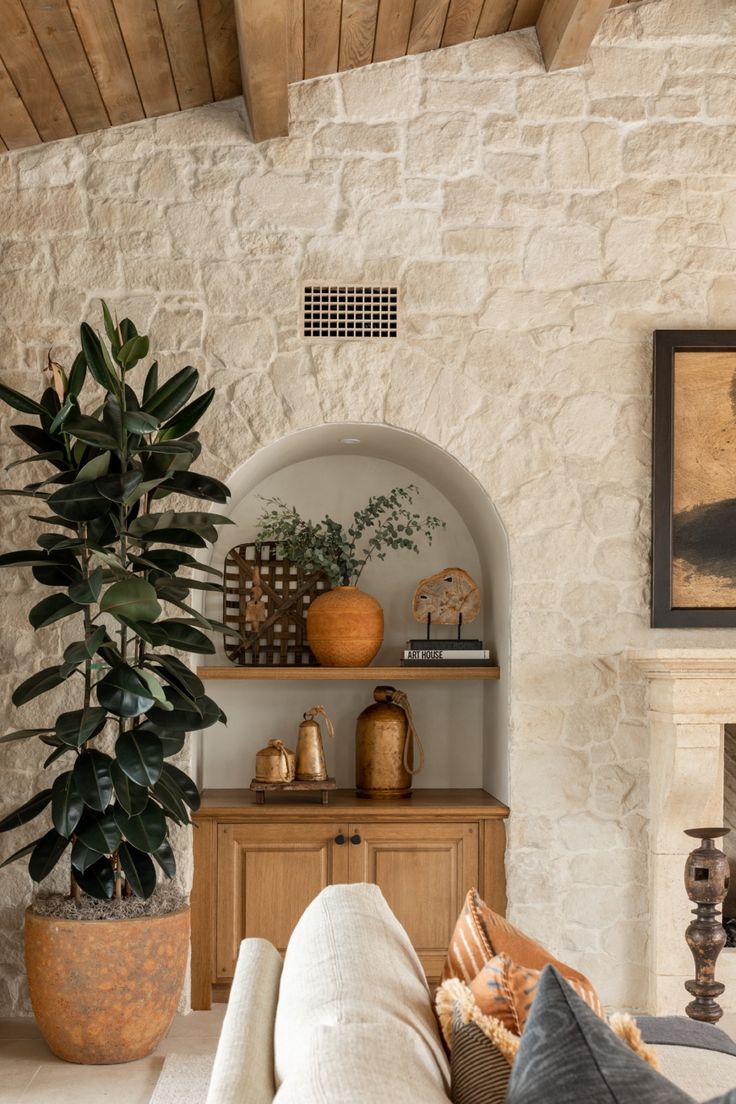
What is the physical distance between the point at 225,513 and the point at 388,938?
109 inches

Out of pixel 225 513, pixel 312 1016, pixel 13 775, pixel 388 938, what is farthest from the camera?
pixel 225 513

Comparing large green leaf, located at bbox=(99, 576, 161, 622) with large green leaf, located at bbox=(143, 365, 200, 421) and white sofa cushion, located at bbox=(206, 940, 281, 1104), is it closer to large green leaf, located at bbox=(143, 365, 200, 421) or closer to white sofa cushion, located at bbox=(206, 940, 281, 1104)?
large green leaf, located at bbox=(143, 365, 200, 421)

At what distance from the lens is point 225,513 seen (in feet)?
14.4

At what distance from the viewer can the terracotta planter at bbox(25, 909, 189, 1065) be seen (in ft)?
10.8

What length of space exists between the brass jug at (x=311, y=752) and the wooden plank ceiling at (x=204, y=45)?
2149 mm

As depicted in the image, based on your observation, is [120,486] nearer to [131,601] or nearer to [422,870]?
[131,601]

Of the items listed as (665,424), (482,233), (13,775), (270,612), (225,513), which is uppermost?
(482,233)

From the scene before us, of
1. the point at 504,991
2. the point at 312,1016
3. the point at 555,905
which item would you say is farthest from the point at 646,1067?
the point at 555,905

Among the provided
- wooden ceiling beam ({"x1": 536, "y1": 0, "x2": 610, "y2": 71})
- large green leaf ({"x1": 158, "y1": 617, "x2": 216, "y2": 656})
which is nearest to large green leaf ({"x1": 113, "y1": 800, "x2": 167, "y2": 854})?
large green leaf ({"x1": 158, "y1": 617, "x2": 216, "y2": 656})

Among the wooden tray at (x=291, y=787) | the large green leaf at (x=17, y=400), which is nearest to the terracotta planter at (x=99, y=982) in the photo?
the wooden tray at (x=291, y=787)

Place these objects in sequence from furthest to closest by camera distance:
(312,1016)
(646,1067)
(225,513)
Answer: (225,513)
(312,1016)
(646,1067)

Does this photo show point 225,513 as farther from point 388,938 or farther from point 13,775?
point 388,938

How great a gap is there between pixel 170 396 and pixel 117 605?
0.68 metres

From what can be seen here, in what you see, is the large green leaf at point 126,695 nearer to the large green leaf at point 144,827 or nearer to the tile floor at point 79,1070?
the large green leaf at point 144,827
